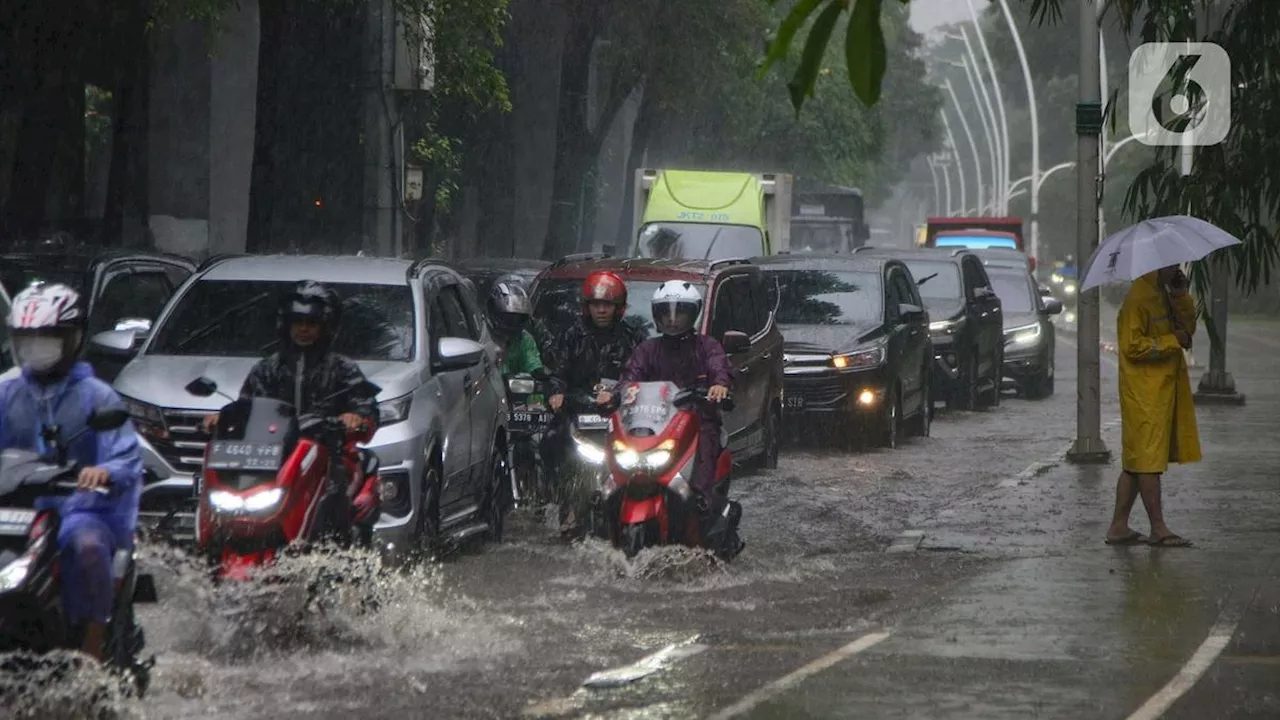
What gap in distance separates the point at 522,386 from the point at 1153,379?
3.73 meters

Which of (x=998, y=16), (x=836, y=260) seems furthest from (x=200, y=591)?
(x=998, y=16)

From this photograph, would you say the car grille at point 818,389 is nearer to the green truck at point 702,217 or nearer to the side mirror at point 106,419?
the green truck at point 702,217

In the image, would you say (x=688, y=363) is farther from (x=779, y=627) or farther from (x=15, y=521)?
(x=15, y=521)

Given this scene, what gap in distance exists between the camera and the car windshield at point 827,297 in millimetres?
21078

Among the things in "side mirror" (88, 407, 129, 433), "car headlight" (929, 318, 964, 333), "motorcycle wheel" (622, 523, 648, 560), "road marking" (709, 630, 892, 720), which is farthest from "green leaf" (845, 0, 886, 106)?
"car headlight" (929, 318, 964, 333)

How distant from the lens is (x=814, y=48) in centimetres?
461

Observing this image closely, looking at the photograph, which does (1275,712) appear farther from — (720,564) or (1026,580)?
(720,564)

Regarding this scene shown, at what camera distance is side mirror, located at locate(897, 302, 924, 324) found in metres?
21.3

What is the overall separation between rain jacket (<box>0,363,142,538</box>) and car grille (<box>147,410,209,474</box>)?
384 cm

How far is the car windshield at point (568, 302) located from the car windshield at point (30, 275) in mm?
3532

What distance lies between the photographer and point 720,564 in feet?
37.9

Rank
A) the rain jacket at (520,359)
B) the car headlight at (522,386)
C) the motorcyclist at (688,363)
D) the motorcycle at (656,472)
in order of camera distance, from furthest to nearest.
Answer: the rain jacket at (520,359) < the car headlight at (522,386) < the motorcyclist at (688,363) < the motorcycle at (656,472)

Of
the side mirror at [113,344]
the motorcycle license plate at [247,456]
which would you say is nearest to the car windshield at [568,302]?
the side mirror at [113,344]

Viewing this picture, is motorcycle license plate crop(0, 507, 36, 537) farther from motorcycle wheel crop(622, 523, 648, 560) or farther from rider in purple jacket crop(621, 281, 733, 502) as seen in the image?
rider in purple jacket crop(621, 281, 733, 502)
